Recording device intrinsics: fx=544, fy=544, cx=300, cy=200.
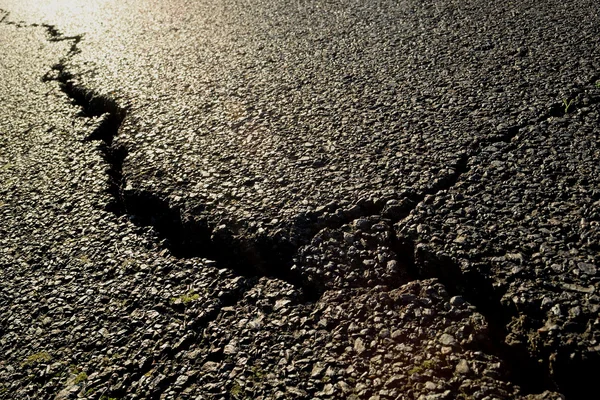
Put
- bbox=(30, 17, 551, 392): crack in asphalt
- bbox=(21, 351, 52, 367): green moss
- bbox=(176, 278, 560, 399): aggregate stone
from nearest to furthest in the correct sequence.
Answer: bbox=(176, 278, 560, 399): aggregate stone
bbox=(30, 17, 551, 392): crack in asphalt
bbox=(21, 351, 52, 367): green moss

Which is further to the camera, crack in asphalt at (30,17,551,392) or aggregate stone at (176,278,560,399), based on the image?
crack in asphalt at (30,17,551,392)

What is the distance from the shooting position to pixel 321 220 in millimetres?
1617

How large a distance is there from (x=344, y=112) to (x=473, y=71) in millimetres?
617

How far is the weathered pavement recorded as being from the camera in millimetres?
1229

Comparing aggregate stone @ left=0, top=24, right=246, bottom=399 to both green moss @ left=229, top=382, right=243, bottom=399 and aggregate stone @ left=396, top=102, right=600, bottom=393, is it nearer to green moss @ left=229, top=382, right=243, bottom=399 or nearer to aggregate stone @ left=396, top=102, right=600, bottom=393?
green moss @ left=229, top=382, right=243, bottom=399

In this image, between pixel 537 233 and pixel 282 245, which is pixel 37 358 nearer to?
pixel 282 245

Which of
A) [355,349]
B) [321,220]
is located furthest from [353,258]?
[355,349]

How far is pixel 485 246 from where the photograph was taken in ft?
4.62

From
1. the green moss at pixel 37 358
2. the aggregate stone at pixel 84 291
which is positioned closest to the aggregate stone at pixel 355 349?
the aggregate stone at pixel 84 291

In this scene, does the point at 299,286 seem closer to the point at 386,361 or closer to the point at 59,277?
the point at 386,361

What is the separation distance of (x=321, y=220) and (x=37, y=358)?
33.3 inches

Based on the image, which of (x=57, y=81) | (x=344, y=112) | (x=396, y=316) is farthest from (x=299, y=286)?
(x=57, y=81)

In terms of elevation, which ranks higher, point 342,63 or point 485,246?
point 342,63

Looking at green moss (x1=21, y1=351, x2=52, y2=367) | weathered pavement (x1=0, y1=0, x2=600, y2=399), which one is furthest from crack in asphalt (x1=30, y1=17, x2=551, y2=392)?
green moss (x1=21, y1=351, x2=52, y2=367)
